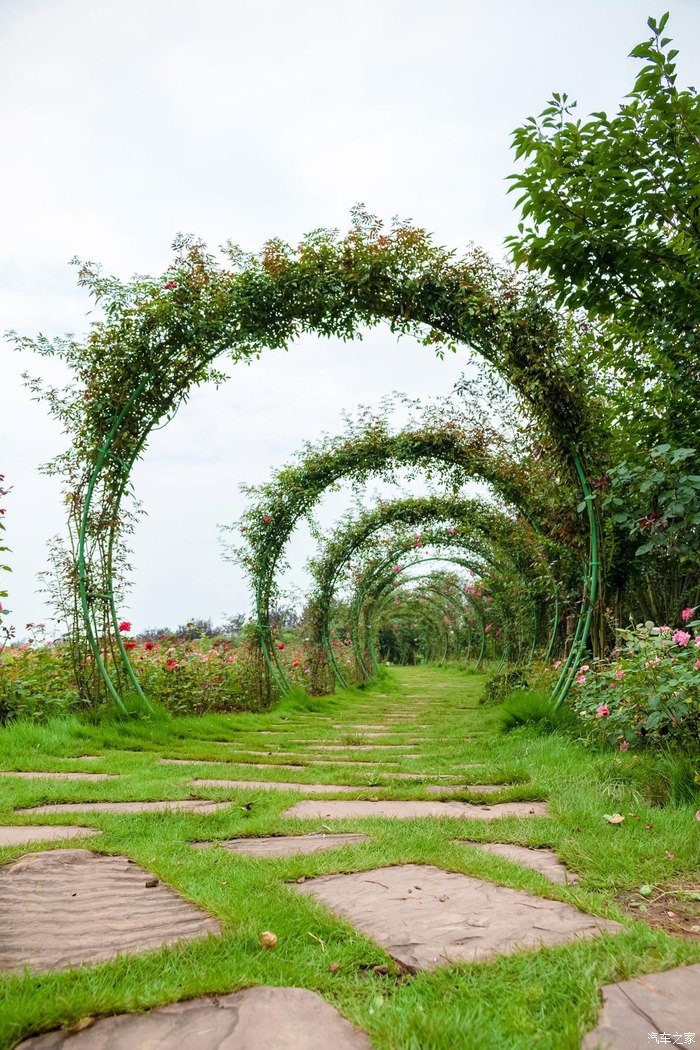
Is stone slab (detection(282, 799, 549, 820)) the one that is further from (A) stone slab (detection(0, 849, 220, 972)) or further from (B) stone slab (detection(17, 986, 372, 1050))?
(B) stone slab (detection(17, 986, 372, 1050))

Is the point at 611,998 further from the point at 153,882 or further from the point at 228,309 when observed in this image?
the point at 228,309

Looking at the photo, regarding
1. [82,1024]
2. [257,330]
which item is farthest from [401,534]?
[82,1024]

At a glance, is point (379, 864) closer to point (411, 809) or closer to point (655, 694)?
point (411, 809)

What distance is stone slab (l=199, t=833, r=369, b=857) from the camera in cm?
200

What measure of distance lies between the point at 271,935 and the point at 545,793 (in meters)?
2.06

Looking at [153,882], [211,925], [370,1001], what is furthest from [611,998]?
[153,882]

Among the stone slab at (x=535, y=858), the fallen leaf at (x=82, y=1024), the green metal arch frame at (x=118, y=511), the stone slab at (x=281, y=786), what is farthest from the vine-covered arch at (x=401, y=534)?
the fallen leaf at (x=82, y=1024)

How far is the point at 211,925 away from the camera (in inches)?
54.1

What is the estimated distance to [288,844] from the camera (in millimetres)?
2125

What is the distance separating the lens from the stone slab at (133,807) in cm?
251

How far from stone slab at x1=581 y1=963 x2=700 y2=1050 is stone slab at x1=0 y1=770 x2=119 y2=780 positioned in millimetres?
2949

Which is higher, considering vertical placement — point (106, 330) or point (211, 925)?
point (106, 330)

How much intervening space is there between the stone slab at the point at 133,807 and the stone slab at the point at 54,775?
65 centimetres

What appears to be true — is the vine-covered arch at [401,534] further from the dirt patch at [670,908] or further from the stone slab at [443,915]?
the stone slab at [443,915]
